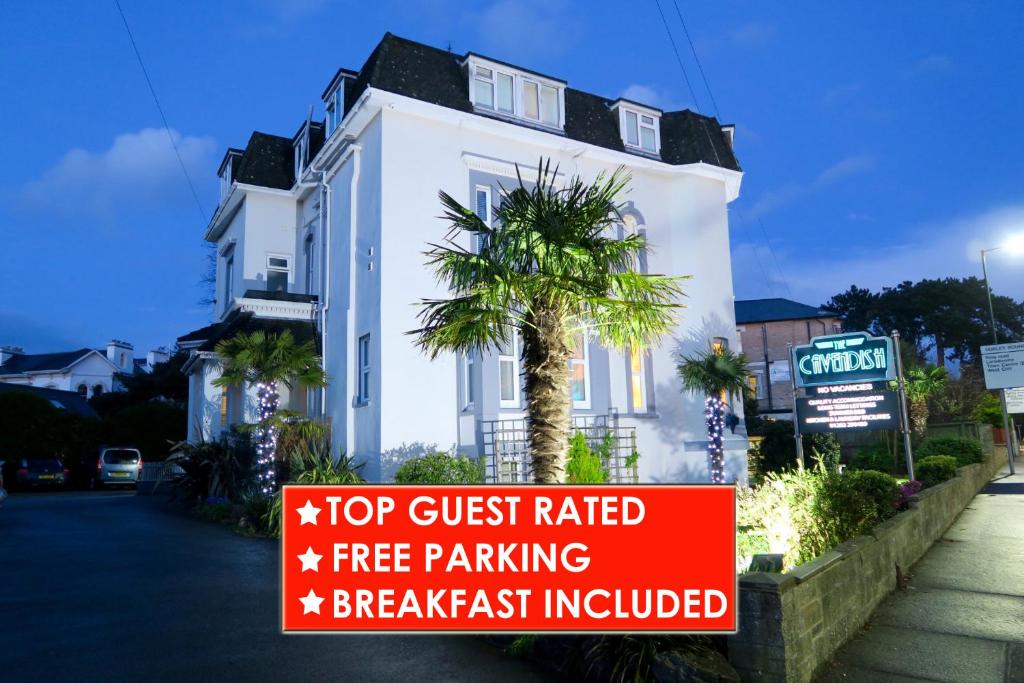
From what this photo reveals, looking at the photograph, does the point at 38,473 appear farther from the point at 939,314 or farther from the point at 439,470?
the point at 939,314

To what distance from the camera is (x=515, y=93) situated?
17.2 m

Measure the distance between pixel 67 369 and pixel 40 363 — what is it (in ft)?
15.5

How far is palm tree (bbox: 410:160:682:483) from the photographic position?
810 centimetres

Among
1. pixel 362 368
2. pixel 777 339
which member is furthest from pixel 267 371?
pixel 777 339

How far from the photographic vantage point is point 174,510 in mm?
16641

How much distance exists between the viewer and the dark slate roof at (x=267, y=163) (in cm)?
2030

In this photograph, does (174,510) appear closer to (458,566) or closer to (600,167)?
(600,167)

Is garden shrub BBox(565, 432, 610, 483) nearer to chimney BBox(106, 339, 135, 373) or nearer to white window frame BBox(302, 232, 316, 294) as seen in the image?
white window frame BBox(302, 232, 316, 294)

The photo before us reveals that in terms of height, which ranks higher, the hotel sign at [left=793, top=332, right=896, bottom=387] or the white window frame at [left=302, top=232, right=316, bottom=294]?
the white window frame at [left=302, top=232, right=316, bottom=294]

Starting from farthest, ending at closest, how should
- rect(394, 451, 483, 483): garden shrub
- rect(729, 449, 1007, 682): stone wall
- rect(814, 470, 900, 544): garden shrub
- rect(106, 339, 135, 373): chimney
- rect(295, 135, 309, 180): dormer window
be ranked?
1. rect(106, 339, 135, 373): chimney
2. rect(295, 135, 309, 180): dormer window
3. rect(394, 451, 483, 483): garden shrub
4. rect(814, 470, 900, 544): garden shrub
5. rect(729, 449, 1007, 682): stone wall

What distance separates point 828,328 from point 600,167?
3493 centimetres

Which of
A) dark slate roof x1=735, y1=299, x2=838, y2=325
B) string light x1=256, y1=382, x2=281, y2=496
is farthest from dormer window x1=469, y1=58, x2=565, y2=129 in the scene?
dark slate roof x1=735, y1=299, x2=838, y2=325

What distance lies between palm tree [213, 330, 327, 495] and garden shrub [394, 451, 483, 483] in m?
3.50

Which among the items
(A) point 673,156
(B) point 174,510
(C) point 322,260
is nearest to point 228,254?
(C) point 322,260
